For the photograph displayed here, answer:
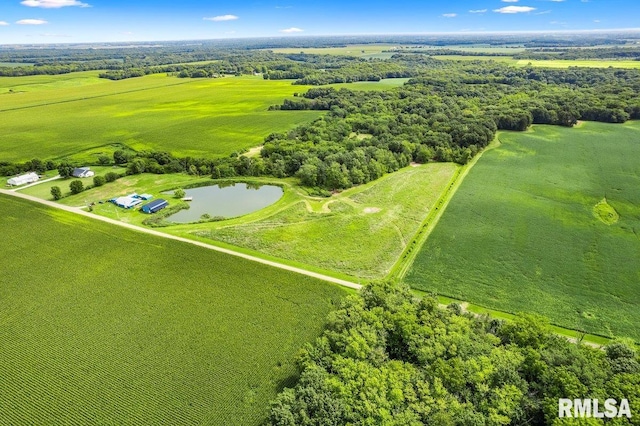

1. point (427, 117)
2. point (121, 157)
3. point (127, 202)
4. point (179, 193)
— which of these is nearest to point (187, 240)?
point (179, 193)

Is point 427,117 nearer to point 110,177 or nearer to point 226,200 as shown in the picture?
point 226,200

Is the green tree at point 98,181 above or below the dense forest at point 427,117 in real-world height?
below

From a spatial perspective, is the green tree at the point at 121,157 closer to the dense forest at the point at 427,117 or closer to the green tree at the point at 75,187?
the green tree at the point at 75,187

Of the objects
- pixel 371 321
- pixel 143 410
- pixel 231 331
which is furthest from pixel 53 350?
pixel 371 321

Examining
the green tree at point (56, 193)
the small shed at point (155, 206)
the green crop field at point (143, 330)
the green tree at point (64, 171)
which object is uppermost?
the green tree at point (64, 171)

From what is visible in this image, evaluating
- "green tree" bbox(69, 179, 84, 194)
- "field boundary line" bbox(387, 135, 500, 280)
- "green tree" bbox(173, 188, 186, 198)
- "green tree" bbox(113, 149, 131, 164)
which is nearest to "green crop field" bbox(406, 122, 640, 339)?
"field boundary line" bbox(387, 135, 500, 280)

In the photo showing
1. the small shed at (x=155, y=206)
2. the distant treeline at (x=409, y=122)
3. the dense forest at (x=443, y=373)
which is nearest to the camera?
the dense forest at (x=443, y=373)

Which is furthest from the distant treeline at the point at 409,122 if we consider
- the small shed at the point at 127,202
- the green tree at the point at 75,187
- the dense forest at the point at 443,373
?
the dense forest at the point at 443,373

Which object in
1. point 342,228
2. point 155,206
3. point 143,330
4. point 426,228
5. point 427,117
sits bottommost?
point 143,330

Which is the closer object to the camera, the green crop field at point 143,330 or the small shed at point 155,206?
the green crop field at point 143,330
